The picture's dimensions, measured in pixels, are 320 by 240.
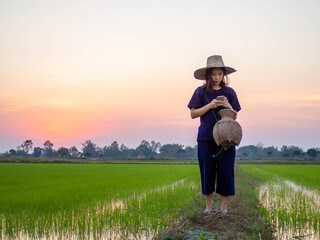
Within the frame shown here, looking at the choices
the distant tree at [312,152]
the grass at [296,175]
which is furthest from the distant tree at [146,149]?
the grass at [296,175]

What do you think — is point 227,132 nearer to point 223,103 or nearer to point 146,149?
point 223,103

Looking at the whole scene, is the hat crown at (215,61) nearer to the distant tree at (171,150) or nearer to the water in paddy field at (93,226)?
the water in paddy field at (93,226)

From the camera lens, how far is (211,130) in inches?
122

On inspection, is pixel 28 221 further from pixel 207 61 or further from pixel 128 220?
pixel 207 61

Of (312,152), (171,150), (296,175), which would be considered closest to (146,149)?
(171,150)

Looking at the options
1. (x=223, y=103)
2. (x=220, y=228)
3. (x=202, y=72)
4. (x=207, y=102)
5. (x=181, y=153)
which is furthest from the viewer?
(x=181, y=153)

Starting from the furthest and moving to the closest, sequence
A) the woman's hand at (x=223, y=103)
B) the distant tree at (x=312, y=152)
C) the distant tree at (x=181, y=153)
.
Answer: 1. the distant tree at (x=181, y=153)
2. the distant tree at (x=312, y=152)
3. the woman's hand at (x=223, y=103)

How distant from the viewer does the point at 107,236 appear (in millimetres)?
2732

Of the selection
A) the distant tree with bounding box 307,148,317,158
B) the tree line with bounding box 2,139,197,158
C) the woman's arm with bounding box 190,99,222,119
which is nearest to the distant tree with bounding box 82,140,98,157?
the tree line with bounding box 2,139,197,158

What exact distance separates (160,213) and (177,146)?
3665 inches

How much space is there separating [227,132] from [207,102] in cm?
52

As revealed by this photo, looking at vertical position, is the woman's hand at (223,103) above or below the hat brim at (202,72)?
below

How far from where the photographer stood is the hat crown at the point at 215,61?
305cm

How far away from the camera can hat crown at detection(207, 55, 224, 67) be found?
3.05m
